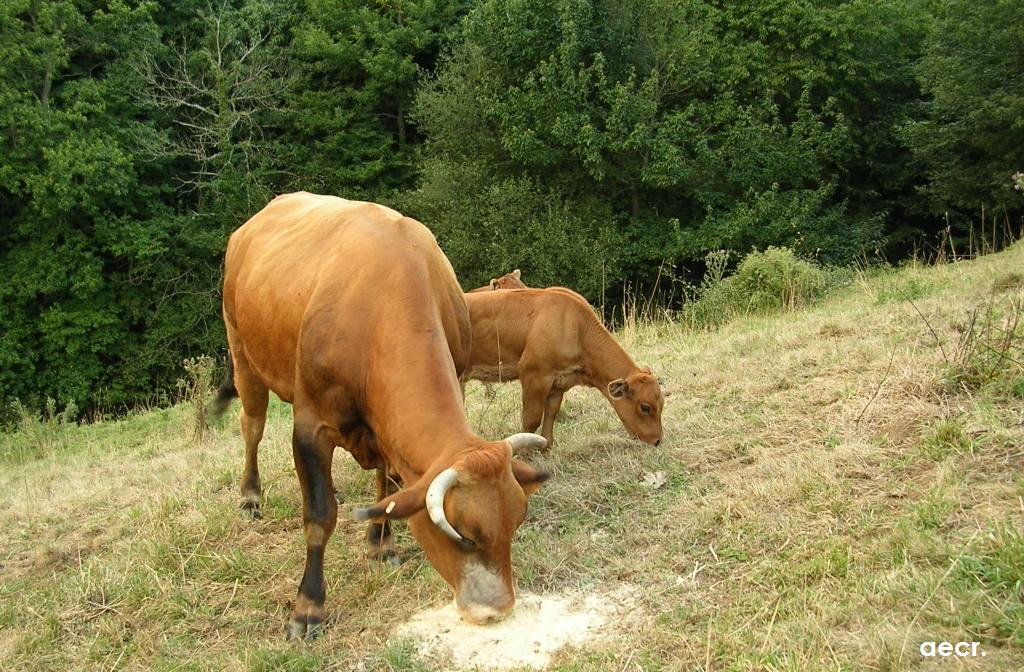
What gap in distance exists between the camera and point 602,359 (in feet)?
26.7

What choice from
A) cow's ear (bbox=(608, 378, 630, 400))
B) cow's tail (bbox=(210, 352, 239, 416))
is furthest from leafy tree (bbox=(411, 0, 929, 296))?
cow's tail (bbox=(210, 352, 239, 416))

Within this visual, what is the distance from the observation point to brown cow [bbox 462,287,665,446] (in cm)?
803

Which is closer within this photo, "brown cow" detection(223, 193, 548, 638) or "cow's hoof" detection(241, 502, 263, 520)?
"brown cow" detection(223, 193, 548, 638)

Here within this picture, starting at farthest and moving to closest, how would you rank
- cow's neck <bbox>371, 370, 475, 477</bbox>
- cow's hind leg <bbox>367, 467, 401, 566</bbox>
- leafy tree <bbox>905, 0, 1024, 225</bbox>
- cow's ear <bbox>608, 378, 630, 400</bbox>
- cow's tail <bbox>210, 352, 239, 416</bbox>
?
leafy tree <bbox>905, 0, 1024, 225</bbox>, cow's tail <bbox>210, 352, 239, 416</bbox>, cow's ear <bbox>608, 378, 630, 400</bbox>, cow's hind leg <bbox>367, 467, 401, 566</bbox>, cow's neck <bbox>371, 370, 475, 477</bbox>

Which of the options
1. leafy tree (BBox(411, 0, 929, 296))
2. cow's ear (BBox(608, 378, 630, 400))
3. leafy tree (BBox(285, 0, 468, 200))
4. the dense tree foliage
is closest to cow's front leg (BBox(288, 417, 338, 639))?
cow's ear (BBox(608, 378, 630, 400))

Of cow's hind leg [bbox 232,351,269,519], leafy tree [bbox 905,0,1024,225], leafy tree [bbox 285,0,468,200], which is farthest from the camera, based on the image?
leafy tree [bbox 285,0,468,200]

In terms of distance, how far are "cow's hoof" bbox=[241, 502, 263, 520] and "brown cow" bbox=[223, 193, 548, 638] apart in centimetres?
111

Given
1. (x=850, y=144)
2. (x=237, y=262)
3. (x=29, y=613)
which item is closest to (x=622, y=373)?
(x=237, y=262)

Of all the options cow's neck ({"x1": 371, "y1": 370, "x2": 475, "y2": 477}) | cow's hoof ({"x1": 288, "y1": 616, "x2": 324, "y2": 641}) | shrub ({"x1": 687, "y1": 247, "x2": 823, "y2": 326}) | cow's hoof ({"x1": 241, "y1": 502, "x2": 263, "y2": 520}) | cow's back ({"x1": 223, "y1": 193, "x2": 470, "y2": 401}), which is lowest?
shrub ({"x1": 687, "y1": 247, "x2": 823, "y2": 326})

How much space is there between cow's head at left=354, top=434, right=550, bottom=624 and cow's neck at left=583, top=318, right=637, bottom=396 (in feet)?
12.9

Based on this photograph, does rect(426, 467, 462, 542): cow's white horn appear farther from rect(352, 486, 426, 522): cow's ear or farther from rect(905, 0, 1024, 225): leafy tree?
rect(905, 0, 1024, 225): leafy tree

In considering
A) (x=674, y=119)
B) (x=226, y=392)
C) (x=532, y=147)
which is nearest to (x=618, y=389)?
(x=226, y=392)

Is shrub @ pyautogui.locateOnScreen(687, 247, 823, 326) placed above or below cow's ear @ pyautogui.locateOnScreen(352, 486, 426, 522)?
below

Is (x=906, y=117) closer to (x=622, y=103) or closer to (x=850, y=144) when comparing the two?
(x=850, y=144)
